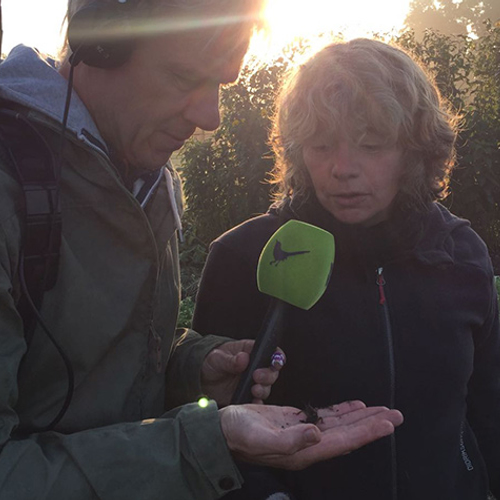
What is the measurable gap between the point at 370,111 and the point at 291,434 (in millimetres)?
1206

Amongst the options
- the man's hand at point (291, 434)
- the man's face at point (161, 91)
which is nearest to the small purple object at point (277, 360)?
the man's hand at point (291, 434)

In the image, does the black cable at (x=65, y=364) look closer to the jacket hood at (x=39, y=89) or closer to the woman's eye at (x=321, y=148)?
the jacket hood at (x=39, y=89)

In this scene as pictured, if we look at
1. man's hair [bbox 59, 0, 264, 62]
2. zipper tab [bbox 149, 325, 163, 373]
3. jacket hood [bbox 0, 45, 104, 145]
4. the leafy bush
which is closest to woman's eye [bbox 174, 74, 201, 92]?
man's hair [bbox 59, 0, 264, 62]

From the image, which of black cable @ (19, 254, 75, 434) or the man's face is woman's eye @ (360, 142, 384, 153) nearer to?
the man's face

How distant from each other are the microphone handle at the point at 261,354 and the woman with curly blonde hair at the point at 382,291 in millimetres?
423

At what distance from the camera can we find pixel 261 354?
166 cm

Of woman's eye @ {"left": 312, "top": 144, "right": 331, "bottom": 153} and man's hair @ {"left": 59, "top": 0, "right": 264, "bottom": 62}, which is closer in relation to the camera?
man's hair @ {"left": 59, "top": 0, "right": 264, "bottom": 62}

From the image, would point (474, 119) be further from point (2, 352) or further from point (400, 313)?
point (2, 352)

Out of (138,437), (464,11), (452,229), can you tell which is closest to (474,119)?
(452,229)

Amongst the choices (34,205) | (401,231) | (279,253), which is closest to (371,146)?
(401,231)

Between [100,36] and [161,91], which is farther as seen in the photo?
[161,91]

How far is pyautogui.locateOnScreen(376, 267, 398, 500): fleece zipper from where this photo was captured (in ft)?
6.45

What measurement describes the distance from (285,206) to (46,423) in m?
1.22

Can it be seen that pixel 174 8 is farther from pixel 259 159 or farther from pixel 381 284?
pixel 259 159
